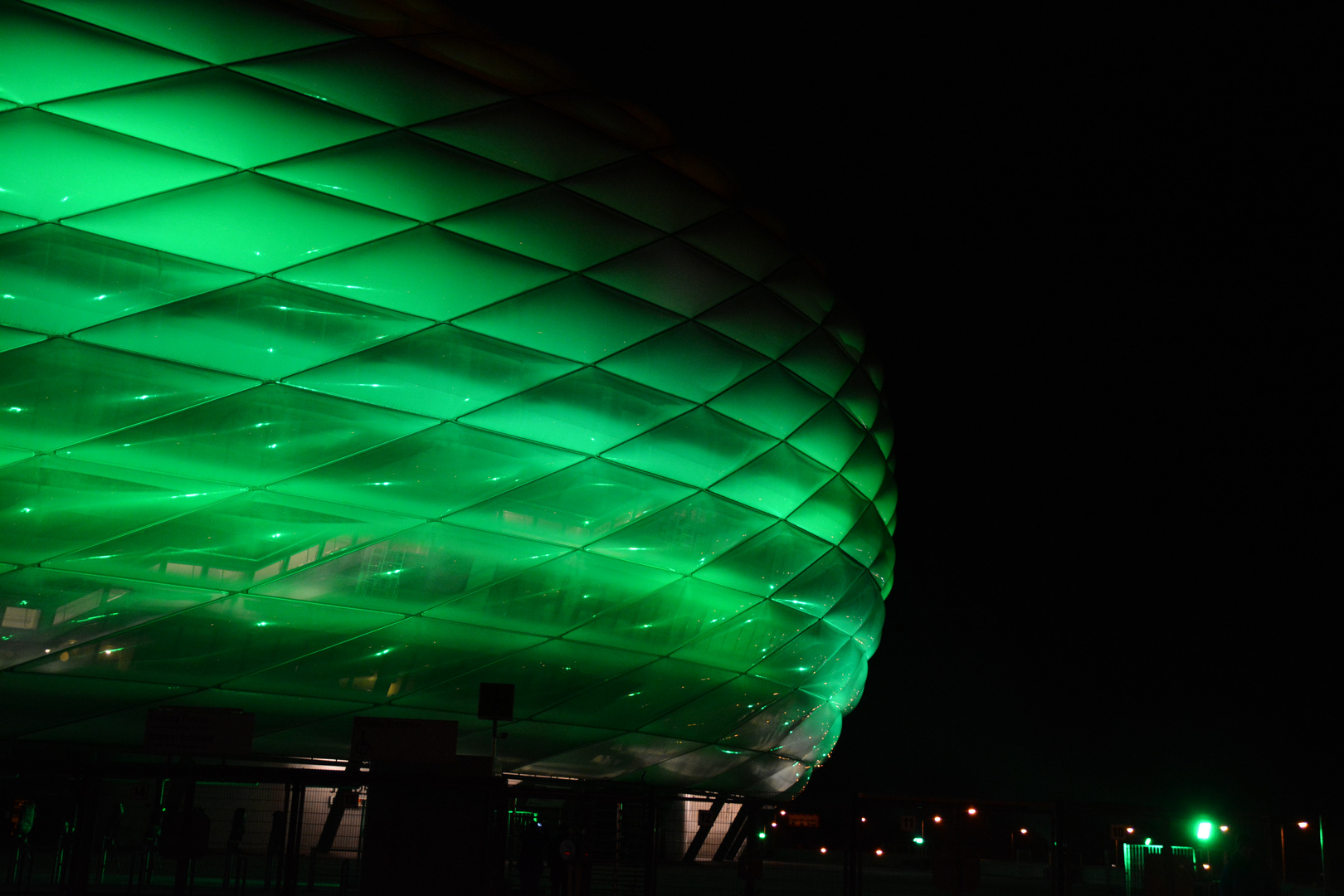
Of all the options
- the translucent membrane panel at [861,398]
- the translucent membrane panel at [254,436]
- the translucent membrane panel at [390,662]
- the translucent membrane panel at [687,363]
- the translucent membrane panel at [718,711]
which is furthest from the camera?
the translucent membrane panel at [861,398]

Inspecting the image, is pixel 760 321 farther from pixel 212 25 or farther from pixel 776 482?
pixel 212 25

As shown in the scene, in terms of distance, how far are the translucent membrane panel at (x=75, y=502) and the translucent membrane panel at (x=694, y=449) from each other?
4.38 metres

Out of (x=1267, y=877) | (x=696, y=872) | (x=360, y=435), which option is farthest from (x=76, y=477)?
(x=1267, y=877)

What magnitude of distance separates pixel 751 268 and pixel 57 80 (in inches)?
308

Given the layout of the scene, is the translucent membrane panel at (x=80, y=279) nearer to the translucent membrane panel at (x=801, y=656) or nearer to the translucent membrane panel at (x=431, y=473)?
the translucent membrane panel at (x=431, y=473)

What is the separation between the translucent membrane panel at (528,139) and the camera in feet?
36.0

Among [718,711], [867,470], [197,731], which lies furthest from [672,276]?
[197,731]

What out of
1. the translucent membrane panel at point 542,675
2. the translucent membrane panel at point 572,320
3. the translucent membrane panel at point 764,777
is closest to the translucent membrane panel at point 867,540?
the translucent membrane panel at point 764,777

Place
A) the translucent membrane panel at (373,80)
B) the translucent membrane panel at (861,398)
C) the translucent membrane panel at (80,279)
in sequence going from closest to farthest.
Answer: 1. the translucent membrane panel at (80,279)
2. the translucent membrane panel at (373,80)
3. the translucent membrane panel at (861,398)

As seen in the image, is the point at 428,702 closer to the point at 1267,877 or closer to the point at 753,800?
the point at 753,800

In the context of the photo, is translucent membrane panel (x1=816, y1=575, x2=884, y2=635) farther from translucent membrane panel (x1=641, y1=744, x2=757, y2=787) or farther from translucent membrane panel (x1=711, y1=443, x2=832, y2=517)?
translucent membrane panel (x1=641, y1=744, x2=757, y2=787)

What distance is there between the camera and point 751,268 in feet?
43.9

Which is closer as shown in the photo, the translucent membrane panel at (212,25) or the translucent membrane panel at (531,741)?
the translucent membrane panel at (212,25)

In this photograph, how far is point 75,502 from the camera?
30.5 ft
